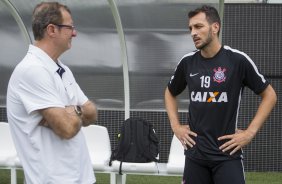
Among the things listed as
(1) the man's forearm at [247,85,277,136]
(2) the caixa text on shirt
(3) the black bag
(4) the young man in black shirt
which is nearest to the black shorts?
(4) the young man in black shirt

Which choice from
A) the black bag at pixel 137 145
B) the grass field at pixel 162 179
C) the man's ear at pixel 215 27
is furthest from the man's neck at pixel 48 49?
the grass field at pixel 162 179

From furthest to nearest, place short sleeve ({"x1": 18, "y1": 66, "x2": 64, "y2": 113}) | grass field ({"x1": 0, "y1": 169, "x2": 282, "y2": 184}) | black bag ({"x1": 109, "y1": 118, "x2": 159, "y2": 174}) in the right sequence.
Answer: grass field ({"x1": 0, "y1": 169, "x2": 282, "y2": 184})
black bag ({"x1": 109, "y1": 118, "x2": 159, "y2": 174})
short sleeve ({"x1": 18, "y1": 66, "x2": 64, "y2": 113})

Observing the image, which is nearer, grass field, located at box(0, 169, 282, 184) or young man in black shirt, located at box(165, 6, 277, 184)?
young man in black shirt, located at box(165, 6, 277, 184)

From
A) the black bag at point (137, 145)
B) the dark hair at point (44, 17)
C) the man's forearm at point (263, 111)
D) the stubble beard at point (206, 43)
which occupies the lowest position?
the black bag at point (137, 145)

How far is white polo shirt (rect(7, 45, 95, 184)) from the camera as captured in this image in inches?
108

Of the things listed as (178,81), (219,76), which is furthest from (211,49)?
(178,81)

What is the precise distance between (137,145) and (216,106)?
2.60 meters

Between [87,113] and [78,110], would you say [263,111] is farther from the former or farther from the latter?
[78,110]

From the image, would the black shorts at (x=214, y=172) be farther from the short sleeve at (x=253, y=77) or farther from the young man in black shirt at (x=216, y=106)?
the short sleeve at (x=253, y=77)

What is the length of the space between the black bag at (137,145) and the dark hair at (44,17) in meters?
3.50

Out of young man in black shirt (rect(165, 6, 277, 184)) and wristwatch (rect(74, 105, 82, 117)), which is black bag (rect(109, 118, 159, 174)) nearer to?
young man in black shirt (rect(165, 6, 277, 184))

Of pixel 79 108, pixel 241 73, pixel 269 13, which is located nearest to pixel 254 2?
pixel 269 13

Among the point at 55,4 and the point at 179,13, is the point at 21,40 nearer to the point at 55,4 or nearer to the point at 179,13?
the point at 179,13

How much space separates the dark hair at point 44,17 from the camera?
2.86m
